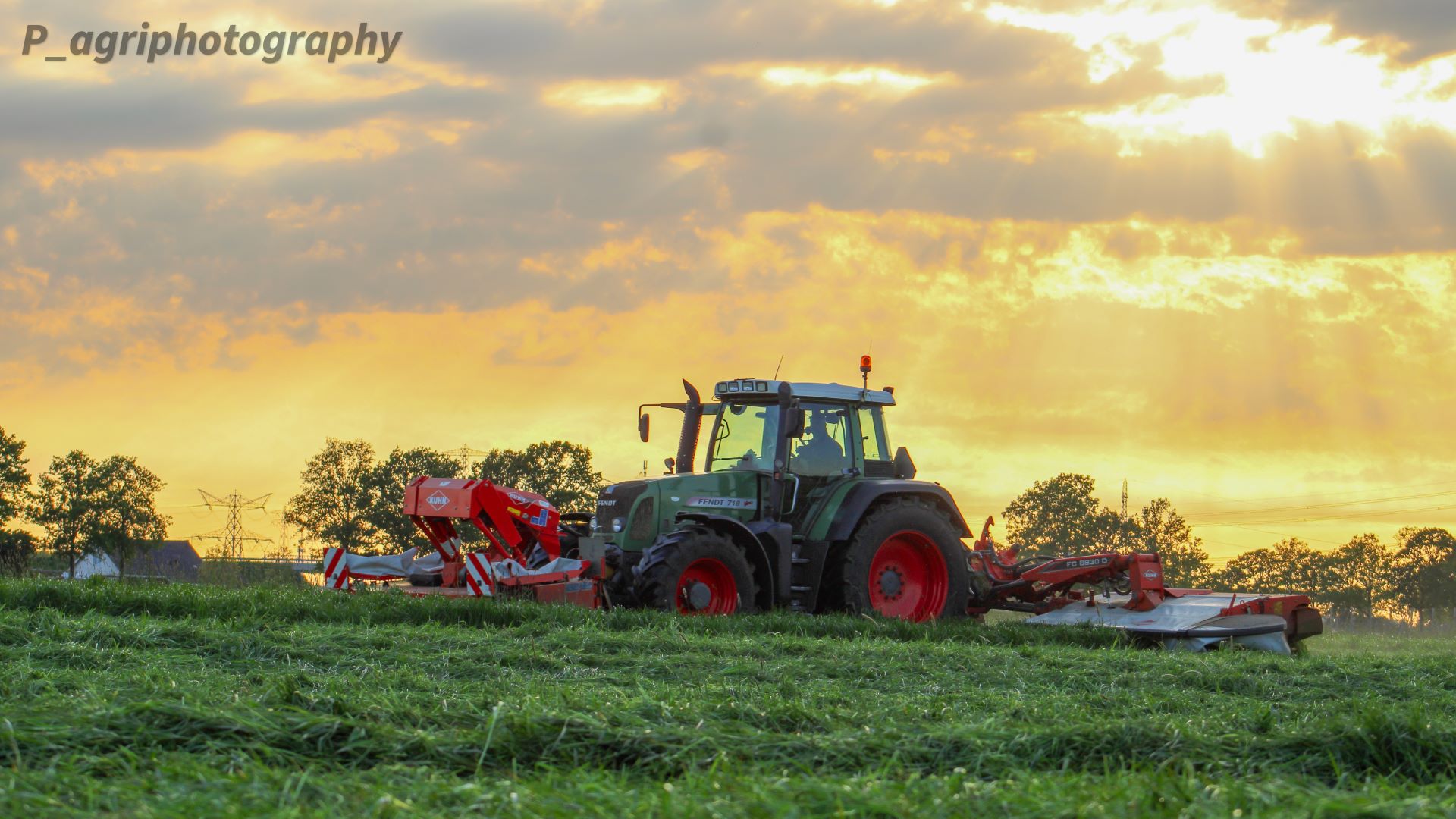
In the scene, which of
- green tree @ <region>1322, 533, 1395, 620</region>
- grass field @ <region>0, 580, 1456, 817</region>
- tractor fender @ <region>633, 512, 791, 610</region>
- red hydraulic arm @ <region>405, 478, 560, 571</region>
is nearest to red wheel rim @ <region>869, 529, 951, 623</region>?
tractor fender @ <region>633, 512, 791, 610</region>

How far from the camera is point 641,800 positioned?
3.62 m

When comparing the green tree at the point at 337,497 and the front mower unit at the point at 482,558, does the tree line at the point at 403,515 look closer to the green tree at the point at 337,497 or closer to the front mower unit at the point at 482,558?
the green tree at the point at 337,497

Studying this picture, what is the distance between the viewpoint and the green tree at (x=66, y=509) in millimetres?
40969

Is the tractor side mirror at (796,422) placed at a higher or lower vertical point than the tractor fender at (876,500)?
higher

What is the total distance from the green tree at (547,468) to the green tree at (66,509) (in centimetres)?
1269

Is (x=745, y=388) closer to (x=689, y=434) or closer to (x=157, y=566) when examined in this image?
(x=689, y=434)

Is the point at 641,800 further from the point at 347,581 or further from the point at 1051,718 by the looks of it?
the point at 347,581

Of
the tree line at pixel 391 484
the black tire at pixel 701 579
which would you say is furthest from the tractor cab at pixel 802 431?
the tree line at pixel 391 484

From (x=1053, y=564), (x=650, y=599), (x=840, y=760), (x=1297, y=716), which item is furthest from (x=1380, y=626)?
(x=840, y=760)

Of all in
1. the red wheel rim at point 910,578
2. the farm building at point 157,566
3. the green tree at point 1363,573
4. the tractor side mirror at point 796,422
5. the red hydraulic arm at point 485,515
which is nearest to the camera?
the tractor side mirror at point 796,422

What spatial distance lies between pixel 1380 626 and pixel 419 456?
87.1ft

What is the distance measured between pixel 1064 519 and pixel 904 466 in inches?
1255

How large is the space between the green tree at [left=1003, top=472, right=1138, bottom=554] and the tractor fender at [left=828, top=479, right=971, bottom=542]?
30.0m

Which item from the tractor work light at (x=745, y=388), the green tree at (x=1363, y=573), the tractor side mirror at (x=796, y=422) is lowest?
the green tree at (x=1363, y=573)
